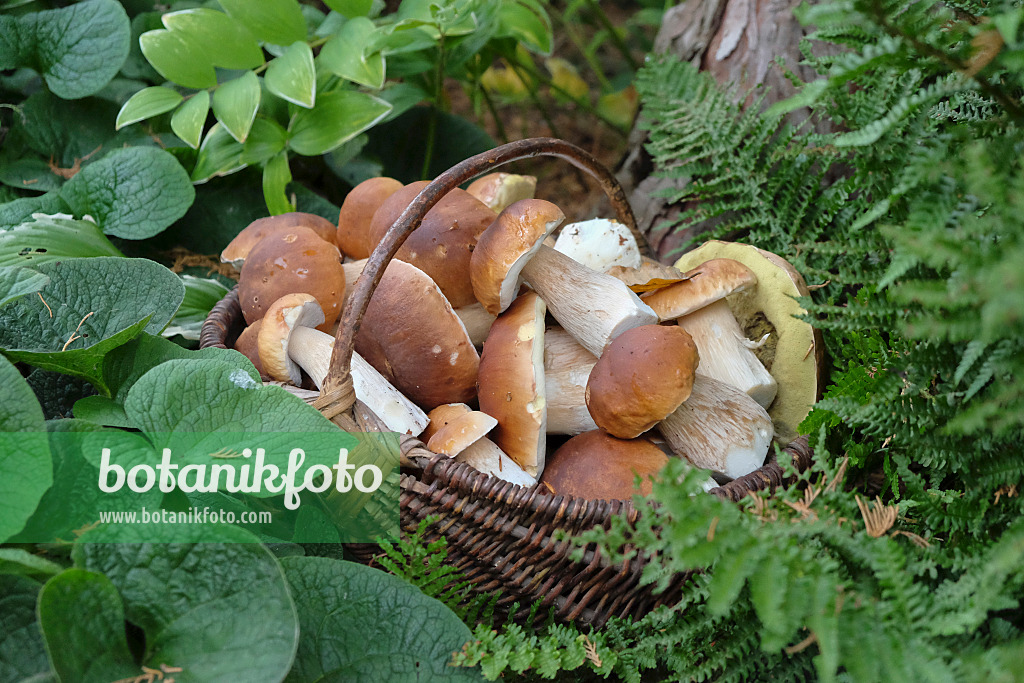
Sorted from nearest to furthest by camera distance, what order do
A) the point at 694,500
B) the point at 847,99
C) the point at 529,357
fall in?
the point at 694,500, the point at 847,99, the point at 529,357

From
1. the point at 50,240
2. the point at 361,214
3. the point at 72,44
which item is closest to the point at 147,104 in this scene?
the point at 72,44

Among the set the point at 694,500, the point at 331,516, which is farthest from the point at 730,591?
the point at 331,516

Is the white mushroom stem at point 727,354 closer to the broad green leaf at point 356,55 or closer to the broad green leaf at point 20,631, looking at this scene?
the broad green leaf at point 356,55

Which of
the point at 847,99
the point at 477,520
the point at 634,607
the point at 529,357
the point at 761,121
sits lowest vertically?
the point at 634,607

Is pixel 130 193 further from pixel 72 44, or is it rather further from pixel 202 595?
pixel 202 595

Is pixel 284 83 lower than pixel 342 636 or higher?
higher

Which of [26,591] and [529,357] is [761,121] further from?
[26,591]

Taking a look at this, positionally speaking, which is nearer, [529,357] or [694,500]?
[694,500]
